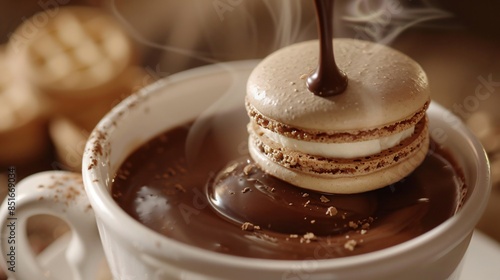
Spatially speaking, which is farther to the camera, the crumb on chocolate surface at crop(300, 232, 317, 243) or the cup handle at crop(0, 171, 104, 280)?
the cup handle at crop(0, 171, 104, 280)

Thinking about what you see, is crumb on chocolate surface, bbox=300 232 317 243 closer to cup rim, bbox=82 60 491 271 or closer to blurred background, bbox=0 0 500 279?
cup rim, bbox=82 60 491 271

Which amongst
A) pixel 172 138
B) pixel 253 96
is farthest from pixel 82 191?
pixel 253 96

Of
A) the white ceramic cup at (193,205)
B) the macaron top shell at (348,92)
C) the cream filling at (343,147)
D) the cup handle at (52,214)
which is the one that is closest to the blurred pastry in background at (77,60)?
the white ceramic cup at (193,205)

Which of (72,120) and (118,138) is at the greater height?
(118,138)

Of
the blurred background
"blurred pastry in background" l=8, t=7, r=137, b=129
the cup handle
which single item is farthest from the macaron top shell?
"blurred pastry in background" l=8, t=7, r=137, b=129

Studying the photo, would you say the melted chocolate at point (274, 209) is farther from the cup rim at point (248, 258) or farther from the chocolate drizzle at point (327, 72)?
the chocolate drizzle at point (327, 72)

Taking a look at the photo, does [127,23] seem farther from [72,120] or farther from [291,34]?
[291,34]

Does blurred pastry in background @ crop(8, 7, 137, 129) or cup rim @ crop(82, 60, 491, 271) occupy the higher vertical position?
cup rim @ crop(82, 60, 491, 271)

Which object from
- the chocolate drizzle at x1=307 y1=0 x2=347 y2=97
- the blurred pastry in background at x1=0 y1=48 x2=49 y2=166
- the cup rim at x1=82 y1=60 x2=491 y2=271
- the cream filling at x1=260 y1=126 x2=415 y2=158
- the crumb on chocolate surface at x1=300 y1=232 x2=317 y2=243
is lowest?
the blurred pastry in background at x1=0 y1=48 x2=49 y2=166

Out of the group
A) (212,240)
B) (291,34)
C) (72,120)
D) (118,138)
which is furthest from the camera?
(72,120)
